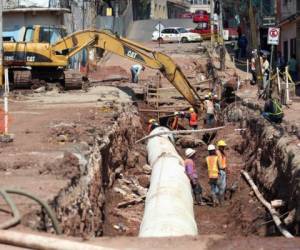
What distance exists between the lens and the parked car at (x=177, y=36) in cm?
5869

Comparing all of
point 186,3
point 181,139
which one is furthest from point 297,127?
point 186,3

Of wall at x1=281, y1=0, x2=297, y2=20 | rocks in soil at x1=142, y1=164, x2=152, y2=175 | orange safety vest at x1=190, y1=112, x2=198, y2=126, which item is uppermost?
wall at x1=281, y1=0, x2=297, y2=20

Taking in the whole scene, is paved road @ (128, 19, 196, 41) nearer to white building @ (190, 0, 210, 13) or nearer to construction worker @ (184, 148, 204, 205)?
white building @ (190, 0, 210, 13)

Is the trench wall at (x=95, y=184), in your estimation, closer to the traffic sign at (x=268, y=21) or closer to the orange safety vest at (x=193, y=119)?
the orange safety vest at (x=193, y=119)

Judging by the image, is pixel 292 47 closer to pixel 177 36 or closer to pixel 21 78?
pixel 21 78

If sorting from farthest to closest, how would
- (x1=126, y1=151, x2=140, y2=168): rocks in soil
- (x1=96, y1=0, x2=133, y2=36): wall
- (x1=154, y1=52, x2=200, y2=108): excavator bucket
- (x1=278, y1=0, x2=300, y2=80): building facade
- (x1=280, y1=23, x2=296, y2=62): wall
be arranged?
1. (x1=96, y1=0, x2=133, y2=36): wall
2. (x1=280, y1=23, x2=296, y2=62): wall
3. (x1=278, y1=0, x2=300, y2=80): building facade
4. (x1=154, y1=52, x2=200, y2=108): excavator bucket
5. (x1=126, y1=151, x2=140, y2=168): rocks in soil

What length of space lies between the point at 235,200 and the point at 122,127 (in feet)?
18.3

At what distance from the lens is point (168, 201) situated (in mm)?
12797

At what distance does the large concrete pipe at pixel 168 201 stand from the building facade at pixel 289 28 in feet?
64.3

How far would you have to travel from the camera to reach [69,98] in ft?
85.3

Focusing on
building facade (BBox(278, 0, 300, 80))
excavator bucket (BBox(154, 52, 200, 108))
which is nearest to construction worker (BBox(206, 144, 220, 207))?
excavator bucket (BBox(154, 52, 200, 108))

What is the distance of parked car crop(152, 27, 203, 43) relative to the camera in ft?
193

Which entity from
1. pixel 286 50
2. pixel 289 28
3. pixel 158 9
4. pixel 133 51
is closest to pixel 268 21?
pixel 286 50

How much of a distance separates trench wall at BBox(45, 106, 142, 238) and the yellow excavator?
5244mm
